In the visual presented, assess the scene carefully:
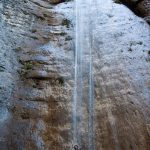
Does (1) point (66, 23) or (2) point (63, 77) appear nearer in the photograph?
(2) point (63, 77)

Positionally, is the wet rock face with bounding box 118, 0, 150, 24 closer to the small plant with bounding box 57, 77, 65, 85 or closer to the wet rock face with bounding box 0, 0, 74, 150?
the wet rock face with bounding box 0, 0, 74, 150

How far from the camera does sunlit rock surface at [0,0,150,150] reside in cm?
795

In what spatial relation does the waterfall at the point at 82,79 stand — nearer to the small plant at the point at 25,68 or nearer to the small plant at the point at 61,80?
the small plant at the point at 61,80

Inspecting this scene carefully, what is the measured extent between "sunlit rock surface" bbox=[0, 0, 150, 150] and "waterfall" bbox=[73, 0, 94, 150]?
5.2 inches

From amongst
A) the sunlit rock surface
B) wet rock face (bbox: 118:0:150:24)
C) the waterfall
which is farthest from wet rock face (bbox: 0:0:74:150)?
wet rock face (bbox: 118:0:150:24)

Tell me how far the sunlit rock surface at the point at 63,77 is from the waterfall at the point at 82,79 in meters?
0.13

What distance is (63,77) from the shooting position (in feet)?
31.7

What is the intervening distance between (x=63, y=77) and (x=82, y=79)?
21.7 inches

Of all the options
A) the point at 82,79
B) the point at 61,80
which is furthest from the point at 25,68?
the point at 82,79

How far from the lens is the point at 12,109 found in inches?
333

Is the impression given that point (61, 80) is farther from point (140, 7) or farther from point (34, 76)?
point (140, 7)

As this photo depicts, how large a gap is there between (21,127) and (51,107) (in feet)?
3.40

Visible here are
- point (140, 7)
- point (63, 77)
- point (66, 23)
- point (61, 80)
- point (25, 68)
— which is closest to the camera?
point (61, 80)

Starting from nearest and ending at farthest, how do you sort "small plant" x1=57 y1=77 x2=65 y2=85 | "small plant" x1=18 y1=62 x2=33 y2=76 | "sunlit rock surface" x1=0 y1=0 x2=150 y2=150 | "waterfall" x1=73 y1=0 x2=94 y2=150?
"sunlit rock surface" x1=0 y1=0 x2=150 y2=150 < "waterfall" x1=73 y1=0 x2=94 y2=150 < "small plant" x1=57 y1=77 x2=65 y2=85 < "small plant" x1=18 y1=62 x2=33 y2=76
